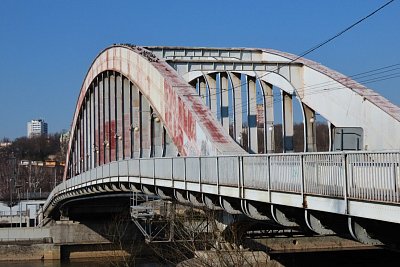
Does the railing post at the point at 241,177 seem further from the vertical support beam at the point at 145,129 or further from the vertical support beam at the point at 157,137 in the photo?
the vertical support beam at the point at 145,129

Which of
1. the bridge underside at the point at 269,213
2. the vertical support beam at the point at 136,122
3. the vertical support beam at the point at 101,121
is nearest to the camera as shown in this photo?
the bridge underside at the point at 269,213

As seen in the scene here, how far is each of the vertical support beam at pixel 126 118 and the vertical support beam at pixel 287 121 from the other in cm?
1750

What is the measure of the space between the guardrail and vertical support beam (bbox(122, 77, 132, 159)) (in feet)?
86.7

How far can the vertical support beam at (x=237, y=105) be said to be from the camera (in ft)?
123

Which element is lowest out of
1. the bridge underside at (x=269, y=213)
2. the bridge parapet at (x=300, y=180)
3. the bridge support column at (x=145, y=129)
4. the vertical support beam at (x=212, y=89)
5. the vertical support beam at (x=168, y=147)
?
the bridge underside at (x=269, y=213)

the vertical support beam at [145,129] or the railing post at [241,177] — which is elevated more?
the vertical support beam at [145,129]

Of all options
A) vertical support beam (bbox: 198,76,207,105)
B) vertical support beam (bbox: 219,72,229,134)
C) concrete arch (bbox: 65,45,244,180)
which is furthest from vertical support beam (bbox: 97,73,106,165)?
vertical support beam (bbox: 219,72,229,134)

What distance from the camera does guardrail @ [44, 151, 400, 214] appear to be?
1127 centimetres

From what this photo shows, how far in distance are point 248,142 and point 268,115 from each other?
180 cm

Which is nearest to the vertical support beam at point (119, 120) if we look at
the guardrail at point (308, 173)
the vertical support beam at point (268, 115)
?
the vertical support beam at point (268, 115)

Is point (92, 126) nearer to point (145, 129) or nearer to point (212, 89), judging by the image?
point (145, 129)

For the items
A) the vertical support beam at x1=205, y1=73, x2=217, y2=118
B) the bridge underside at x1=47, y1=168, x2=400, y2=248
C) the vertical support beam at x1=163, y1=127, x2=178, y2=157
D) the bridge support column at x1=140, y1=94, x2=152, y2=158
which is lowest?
the bridge underside at x1=47, y1=168, x2=400, y2=248

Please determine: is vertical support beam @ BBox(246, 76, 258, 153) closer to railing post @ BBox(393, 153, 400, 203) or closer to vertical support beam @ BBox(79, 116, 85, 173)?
railing post @ BBox(393, 153, 400, 203)

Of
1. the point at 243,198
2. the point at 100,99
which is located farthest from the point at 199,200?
the point at 100,99
